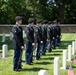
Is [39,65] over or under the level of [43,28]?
under

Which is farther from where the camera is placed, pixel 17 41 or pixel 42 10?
pixel 42 10

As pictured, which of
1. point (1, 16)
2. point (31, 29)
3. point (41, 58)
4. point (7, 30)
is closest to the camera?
point (31, 29)

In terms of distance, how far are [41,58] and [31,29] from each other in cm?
286

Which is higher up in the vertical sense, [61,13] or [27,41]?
[27,41]

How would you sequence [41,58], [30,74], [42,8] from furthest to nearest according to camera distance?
[42,8] → [41,58] → [30,74]

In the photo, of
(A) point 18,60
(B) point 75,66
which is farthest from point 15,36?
(B) point 75,66

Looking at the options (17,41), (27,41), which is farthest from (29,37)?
(17,41)

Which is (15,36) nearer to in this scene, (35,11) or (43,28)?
(43,28)

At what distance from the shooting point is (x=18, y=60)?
1181cm

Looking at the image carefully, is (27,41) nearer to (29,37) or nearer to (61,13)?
(29,37)

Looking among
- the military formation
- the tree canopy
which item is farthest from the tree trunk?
the military formation

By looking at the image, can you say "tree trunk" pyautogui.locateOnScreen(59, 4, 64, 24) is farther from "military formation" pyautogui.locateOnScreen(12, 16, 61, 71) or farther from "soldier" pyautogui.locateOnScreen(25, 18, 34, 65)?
"soldier" pyautogui.locateOnScreen(25, 18, 34, 65)

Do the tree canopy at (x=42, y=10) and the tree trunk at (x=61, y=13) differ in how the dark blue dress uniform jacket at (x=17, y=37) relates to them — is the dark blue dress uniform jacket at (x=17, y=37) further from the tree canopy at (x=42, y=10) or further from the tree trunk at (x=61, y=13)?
the tree canopy at (x=42, y=10)

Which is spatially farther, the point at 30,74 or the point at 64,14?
the point at 64,14
